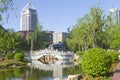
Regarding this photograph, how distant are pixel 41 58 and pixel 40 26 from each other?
8266 mm

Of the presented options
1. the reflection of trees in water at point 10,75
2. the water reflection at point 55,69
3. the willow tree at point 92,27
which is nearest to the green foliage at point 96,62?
the water reflection at point 55,69

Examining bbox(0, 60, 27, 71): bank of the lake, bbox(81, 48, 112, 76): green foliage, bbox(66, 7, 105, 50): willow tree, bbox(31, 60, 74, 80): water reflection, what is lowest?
bbox(31, 60, 74, 80): water reflection

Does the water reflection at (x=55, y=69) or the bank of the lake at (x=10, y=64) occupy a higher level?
the bank of the lake at (x=10, y=64)

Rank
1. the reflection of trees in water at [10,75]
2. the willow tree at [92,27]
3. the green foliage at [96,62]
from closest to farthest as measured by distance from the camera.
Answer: the green foliage at [96,62] < the reflection of trees in water at [10,75] < the willow tree at [92,27]

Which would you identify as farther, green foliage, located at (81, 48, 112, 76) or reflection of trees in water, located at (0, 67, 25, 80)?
reflection of trees in water, located at (0, 67, 25, 80)

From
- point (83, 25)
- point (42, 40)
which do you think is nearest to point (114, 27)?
point (83, 25)

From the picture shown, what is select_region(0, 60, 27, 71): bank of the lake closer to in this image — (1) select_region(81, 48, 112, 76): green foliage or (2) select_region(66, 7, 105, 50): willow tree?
(2) select_region(66, 7, 105, 50): willow tree

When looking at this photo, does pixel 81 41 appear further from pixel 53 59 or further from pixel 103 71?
pixel 103 71

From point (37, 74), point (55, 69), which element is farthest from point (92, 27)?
point (37, 74)

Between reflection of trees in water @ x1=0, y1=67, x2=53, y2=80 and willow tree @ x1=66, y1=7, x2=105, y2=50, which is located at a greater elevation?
willow tree @ x1=66, y1=7, x2=105, y2=50

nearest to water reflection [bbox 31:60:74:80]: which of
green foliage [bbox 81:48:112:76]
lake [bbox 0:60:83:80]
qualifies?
lake [bbox 0:60:83:80]

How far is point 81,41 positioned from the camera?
6719 centimetres

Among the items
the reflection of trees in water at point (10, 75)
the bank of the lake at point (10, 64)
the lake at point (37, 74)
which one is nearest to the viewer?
the lake at point (37, 74)

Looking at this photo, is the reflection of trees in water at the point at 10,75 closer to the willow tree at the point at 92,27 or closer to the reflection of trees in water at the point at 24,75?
the reflection of trees in water at the point at 24,75
